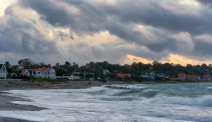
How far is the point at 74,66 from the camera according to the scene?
7180 inches

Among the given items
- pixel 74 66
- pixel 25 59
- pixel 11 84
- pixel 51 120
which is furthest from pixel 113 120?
Answer: pixel 25 59

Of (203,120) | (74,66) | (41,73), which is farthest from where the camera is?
(74,66)

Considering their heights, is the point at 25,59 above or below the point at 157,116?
above

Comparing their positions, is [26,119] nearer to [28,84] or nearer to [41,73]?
[28,84]

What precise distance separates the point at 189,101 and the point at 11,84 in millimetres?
46965

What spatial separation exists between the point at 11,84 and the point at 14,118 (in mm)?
60582

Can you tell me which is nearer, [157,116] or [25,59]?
[157,116]

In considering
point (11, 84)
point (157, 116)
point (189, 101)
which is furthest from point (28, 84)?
point (157, 116)

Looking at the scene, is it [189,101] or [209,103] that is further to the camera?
[189,101]

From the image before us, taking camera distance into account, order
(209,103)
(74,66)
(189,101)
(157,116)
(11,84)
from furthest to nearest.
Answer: (74,66) → (11,84) → (189,101) → (209,103) → (157,116)

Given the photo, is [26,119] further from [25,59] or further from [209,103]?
[25,59]

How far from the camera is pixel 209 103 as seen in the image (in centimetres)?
3794

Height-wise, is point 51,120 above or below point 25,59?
below

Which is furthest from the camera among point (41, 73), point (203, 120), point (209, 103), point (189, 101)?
point (41, 73)
